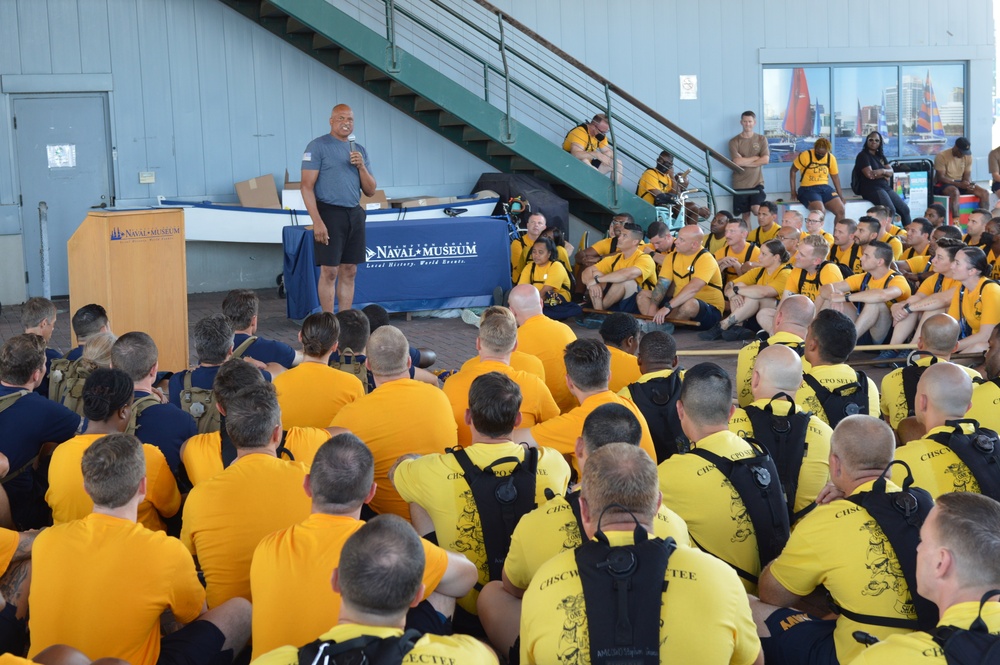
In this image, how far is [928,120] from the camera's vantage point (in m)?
19.4

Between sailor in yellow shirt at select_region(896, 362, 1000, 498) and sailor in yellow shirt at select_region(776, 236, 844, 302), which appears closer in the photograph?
sailor in yellow shirt at select_region(896, 362, 1000, 498)

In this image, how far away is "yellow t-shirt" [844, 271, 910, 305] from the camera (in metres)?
9.58

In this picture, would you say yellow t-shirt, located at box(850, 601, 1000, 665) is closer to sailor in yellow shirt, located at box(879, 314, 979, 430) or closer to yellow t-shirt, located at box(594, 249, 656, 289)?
sailor in yellow shirt, located at box(879, 314, 979, 430)

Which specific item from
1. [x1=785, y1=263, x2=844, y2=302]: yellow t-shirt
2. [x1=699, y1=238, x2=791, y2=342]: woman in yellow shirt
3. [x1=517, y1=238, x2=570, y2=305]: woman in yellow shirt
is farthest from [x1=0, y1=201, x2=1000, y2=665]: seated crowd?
[x1=517, y1=238, x2=570, y2=305]: woman in yellow shirt

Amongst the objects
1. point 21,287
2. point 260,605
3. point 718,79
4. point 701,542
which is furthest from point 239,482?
point 718,79

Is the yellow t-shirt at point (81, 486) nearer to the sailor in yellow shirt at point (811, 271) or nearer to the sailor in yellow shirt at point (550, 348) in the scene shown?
the sailor in yellow shirt at point (550, 348)

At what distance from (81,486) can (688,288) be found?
7.55 meters

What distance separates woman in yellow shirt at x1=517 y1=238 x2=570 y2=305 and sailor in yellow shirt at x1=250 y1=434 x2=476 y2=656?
27.0 feet

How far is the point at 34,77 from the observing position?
1298 centimetres

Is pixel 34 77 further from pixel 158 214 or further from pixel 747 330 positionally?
pixel 747 330

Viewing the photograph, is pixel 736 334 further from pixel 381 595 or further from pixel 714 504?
pixel 381 595

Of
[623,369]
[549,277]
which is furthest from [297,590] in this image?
[549,277]

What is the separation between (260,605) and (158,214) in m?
4.86

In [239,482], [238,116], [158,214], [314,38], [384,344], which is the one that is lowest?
[239,482]
